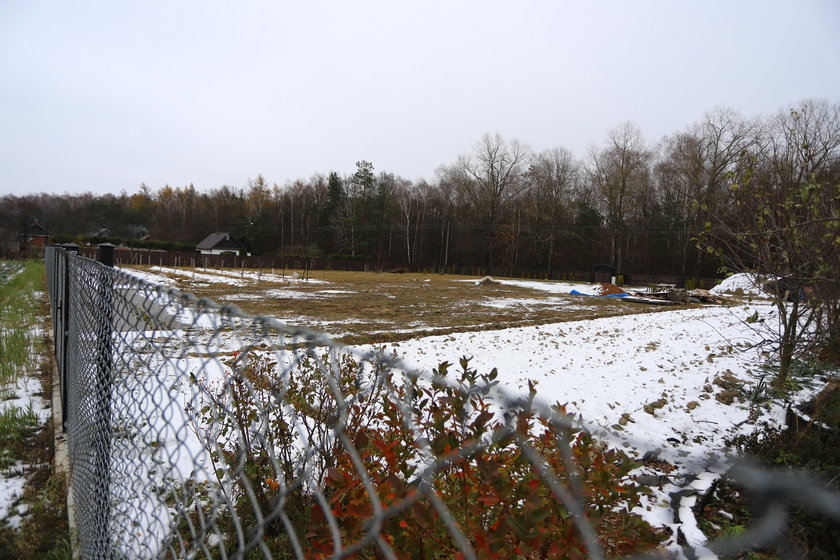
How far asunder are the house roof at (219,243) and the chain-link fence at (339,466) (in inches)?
2300

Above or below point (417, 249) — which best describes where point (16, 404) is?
below

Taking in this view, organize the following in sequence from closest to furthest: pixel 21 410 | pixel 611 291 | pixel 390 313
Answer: pixel 21 410
pixel 390 313
pixel 611 291

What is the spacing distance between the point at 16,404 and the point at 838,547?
A: 7.11 m

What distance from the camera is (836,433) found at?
4.32 m

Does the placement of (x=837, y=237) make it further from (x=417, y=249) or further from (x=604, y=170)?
(x=417, y=249)

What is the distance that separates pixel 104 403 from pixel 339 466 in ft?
3.75

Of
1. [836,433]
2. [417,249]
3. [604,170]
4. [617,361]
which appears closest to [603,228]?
[604,170]

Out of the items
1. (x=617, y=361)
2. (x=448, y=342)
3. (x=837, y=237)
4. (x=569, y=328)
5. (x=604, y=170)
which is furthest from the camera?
(x=604, y=170)

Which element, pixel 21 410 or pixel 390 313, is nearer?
pixel 21 410

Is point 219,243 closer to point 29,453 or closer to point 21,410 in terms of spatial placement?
point 21,410

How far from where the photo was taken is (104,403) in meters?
2.03

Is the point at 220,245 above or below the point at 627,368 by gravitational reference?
above

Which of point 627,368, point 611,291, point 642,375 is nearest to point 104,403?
point 642,375

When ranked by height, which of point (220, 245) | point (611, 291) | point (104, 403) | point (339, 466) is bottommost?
point (611, 291)
